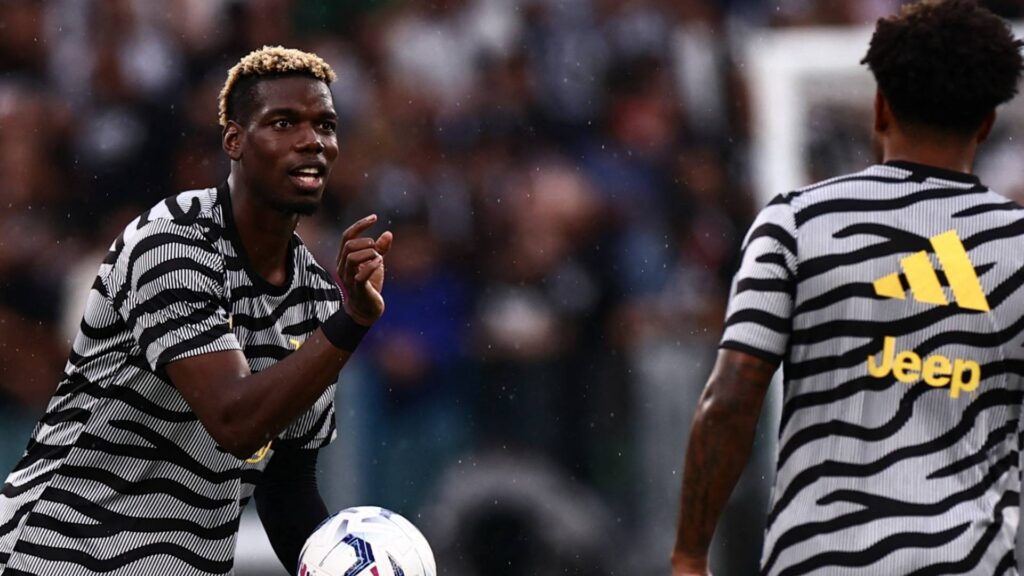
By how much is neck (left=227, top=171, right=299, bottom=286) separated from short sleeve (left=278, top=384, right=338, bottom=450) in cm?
38

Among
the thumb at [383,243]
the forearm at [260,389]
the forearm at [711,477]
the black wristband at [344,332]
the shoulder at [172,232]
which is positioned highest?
the shoulder at [172,232]

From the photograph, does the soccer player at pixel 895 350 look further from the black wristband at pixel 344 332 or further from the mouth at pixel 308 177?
the mouth at pixel 308 177

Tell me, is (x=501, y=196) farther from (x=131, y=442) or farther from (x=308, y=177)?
(x=131, y=442)

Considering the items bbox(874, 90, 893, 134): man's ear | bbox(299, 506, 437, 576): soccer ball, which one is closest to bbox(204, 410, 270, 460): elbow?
bbox(299, 506, 437, 576): soccer ball

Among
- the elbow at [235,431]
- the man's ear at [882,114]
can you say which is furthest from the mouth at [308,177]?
the man's ear at [882,114]

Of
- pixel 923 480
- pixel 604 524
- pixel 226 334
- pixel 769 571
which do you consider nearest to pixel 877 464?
pixel 923 480

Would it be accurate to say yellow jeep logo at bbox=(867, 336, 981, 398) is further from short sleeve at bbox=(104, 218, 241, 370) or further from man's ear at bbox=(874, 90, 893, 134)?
short sleeve at bbox=(104, 218, 241, 370)

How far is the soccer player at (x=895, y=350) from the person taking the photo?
2787 millimetres

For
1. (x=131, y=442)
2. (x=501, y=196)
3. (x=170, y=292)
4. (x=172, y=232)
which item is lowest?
(x=131, y=442)

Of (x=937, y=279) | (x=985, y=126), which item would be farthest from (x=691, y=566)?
(x=985, y=126)

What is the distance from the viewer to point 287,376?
332 cm

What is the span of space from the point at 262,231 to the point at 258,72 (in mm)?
466

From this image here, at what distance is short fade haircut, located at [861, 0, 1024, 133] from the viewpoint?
9.37 feet

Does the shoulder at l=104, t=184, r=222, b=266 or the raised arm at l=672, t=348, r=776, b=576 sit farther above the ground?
the shoulder at l=104, t=184, r=222, b=266
